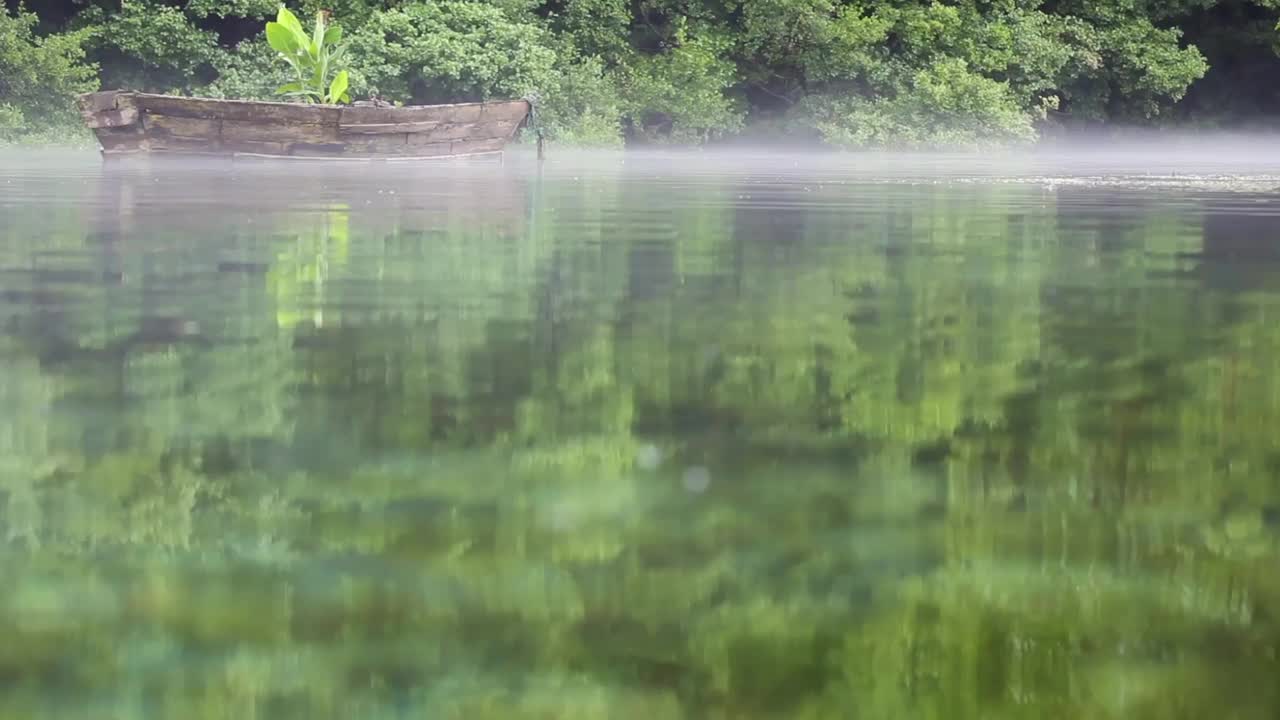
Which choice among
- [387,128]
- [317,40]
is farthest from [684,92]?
[387,128]

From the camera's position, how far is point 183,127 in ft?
69.5

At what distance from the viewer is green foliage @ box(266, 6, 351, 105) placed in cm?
2209

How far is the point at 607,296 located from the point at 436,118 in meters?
17.7

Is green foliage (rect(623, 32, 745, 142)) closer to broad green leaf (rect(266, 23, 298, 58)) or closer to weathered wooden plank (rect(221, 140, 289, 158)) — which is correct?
broad green leaf (rect(266, 23, 298, 58))

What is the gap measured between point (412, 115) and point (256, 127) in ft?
6.95

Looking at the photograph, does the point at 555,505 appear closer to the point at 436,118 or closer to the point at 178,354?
the point at 178,354

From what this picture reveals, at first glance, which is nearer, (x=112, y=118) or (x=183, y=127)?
(x=112, y=118)

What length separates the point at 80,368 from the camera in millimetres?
3326

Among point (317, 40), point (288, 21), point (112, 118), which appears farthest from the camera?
point (317, 40)

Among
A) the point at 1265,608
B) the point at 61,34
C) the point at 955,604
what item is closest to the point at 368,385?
the point at 955,604

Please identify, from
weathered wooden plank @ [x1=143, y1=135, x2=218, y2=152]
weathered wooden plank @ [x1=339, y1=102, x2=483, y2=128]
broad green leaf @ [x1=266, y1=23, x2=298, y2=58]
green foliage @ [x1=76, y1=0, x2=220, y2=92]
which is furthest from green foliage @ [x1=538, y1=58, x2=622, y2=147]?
weathered wooden plank @ [x1=143, y1=135, x2=218, y2=152]

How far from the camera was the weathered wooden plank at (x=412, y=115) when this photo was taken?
69.5ft

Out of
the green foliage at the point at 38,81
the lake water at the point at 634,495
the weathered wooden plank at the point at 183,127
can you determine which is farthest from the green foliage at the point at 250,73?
the lake water at the point at 634,495

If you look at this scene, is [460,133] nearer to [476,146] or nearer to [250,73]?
[476,146]
